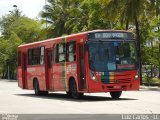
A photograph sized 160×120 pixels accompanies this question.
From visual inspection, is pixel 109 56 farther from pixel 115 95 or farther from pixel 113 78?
pixel 115 95

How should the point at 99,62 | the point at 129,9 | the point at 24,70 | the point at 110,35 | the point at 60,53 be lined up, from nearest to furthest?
the point at 99,62, the point at 110,35, the point at 60,53, the point at 24,70, the point at 129,9

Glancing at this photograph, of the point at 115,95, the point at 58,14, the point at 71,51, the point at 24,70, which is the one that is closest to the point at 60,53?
the point at 71,51

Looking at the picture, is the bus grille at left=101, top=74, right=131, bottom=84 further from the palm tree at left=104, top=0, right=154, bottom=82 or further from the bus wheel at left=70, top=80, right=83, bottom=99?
the palm tree at left=104, top=0, right=154, bottom=82

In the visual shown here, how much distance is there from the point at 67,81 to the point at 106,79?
2.78m

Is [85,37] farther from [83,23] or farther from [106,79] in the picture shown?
[83,23]

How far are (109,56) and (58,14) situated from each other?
46.3 meters

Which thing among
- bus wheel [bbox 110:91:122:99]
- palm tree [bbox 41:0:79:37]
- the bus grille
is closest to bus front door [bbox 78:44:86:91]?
the bus grille

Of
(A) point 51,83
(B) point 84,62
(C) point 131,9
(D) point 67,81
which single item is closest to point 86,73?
(B) point 84,62

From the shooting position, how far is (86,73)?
23.7m

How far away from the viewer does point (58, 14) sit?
69.6m

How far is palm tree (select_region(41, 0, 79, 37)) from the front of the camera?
67.2 metres

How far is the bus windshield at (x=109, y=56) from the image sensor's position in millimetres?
23641

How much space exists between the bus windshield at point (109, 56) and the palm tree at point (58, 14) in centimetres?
4166

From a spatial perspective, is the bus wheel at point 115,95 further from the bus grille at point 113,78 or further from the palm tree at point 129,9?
the palm tree at point 129,9
